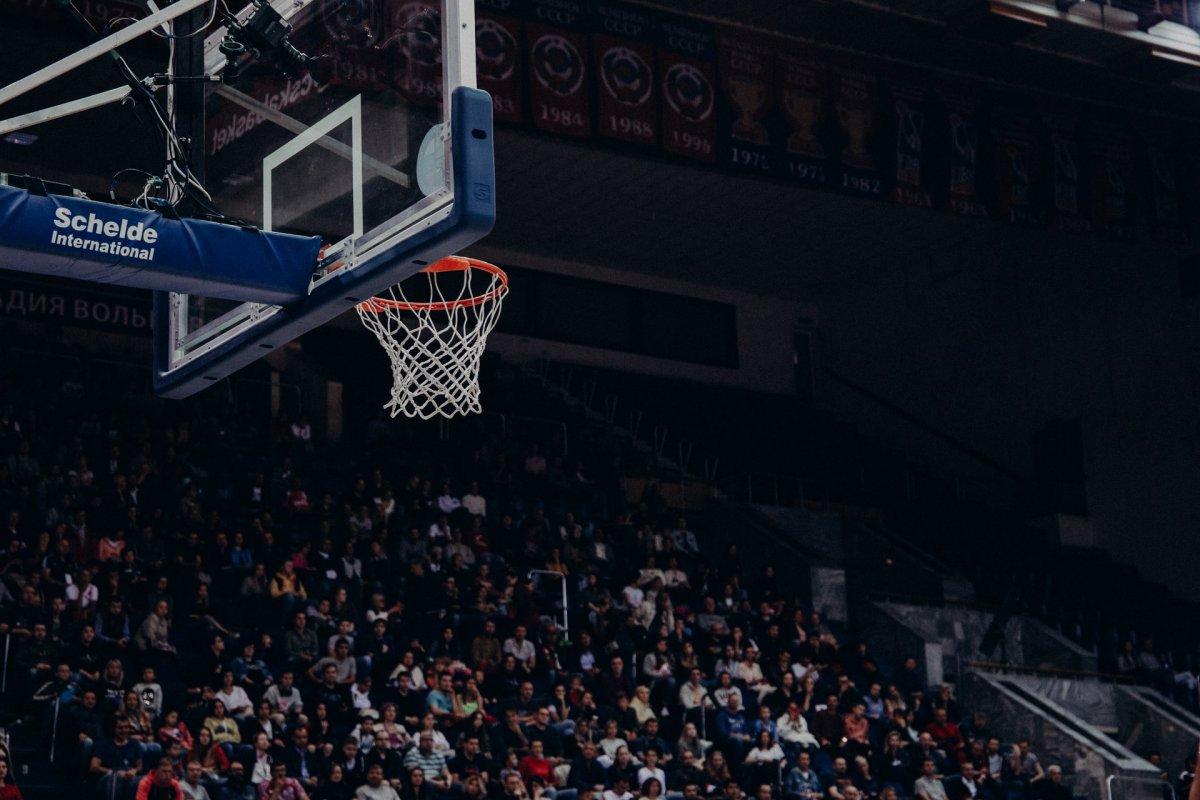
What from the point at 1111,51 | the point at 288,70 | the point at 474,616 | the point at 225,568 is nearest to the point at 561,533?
the point at 474,616

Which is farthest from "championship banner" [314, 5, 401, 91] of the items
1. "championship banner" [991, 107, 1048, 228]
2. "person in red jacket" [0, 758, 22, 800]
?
"championship banner" [991, 107, 1048, 228]

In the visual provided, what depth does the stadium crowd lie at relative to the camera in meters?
14.8

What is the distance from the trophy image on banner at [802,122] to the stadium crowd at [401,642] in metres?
5.34

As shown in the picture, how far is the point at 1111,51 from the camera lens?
22.4 m

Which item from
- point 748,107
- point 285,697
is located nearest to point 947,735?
point 748,107

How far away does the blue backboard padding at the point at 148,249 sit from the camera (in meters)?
7.30

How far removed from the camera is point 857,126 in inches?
855

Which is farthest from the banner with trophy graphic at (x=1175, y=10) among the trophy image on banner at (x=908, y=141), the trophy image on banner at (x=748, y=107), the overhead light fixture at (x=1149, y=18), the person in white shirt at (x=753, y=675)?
the person in white shirt at (x=753, y=675)

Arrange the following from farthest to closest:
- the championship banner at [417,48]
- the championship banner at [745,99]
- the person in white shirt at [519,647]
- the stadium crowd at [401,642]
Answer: the championship banner at [745,99], the person in white shirt at [519,647], the stadium crowd at [401,642], the championship banner at [417,48]

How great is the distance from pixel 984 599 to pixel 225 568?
12760 millimetres

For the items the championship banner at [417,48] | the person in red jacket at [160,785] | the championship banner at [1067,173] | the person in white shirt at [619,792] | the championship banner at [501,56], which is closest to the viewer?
the championship banner at [417,48]

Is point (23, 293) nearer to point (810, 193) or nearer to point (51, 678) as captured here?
point (51, 678)

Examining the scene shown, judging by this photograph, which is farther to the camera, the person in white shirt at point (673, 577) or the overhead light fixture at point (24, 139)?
the person in white shirt at point (673, 577)

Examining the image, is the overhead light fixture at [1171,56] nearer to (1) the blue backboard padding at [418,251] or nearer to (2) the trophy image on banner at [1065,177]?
(2) the trophy image on banner at [1065,177]
